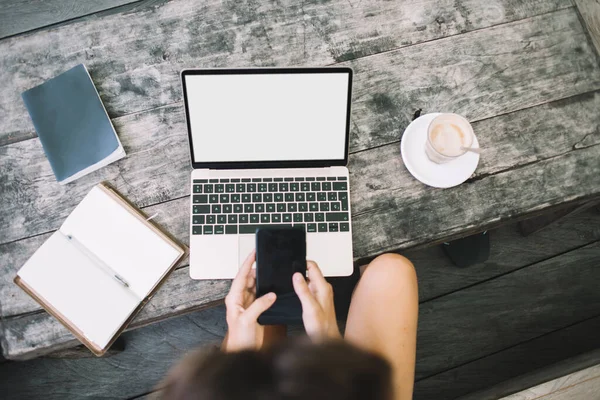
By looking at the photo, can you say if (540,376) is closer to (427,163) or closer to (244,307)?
(427,163)

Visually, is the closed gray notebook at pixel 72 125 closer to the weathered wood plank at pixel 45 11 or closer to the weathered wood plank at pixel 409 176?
the weathered wood plank at pixel 409 176

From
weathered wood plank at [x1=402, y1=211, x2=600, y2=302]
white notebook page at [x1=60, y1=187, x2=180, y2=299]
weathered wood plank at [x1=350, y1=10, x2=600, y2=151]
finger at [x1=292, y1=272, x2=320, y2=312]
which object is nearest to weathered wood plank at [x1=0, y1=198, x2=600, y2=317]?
weathered wood plank at [x1=402, y1=211, x2=600, y2=302]

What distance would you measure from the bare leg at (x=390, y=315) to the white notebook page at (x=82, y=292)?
46cm

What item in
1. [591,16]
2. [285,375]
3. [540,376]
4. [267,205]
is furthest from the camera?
[540,376]

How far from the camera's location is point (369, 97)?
97 cm

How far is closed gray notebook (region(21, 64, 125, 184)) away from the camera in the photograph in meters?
0.90

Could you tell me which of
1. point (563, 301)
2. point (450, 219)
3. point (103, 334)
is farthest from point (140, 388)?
point (563, 301)

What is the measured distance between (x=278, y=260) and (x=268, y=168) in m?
0.20

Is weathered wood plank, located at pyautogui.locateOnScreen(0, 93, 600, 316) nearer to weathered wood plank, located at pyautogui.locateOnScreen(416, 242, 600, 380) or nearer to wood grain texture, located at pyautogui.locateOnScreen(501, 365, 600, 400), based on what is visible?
wood grain texture, located at pyautogui.locateOnScreen(501, 365, 600, 400)

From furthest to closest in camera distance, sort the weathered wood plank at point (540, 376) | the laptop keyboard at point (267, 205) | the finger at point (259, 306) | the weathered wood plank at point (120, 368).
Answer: the weathered wood plank at point (120, 368)
the weathered wood plank at point (540, 376)
the laptop keyboard at point (267, 205)
the finger at point (259, 306)

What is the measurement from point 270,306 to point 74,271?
0.39 meters

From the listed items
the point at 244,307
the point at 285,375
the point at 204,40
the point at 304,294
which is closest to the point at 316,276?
the point at 304,294

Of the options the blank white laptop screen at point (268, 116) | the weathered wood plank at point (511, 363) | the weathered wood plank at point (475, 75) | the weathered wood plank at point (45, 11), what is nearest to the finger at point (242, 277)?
the blank white laptop screen at point (268, 116)

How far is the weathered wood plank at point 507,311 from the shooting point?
1.49 metres
